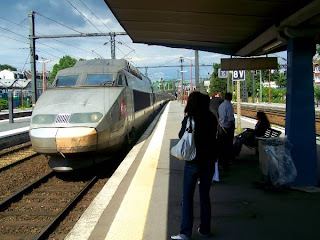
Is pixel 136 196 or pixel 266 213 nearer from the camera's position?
pixel 266 213

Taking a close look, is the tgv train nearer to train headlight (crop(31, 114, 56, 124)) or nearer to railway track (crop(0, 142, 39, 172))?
train headlight (crop(31, 114, 56, 124))

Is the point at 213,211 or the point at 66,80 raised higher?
the point at 66,80

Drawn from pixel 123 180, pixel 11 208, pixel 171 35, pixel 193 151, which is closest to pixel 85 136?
pixel 123 180

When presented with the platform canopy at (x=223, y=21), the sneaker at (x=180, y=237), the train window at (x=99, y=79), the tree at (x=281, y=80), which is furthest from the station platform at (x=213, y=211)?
the tree at (x=281, y=80)

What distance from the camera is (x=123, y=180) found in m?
6.39

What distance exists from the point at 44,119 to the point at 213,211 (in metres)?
4.31

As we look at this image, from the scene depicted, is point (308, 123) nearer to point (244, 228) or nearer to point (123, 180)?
point (244, 228)

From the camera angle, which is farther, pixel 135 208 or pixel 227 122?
pixel 227 122

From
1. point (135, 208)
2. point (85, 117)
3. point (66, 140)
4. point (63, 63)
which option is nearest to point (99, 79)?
point (85, 117)

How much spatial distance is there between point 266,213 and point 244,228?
1.95 ft

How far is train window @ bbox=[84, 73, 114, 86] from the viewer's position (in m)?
8.99

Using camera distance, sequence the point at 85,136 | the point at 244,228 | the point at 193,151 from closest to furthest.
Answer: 1. the point at 193,151
2. the point at 244,228
3. the point at 85,136

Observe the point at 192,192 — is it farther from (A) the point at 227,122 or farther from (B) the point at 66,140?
(B) the point at 66,140

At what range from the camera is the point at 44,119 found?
24.0 feet
